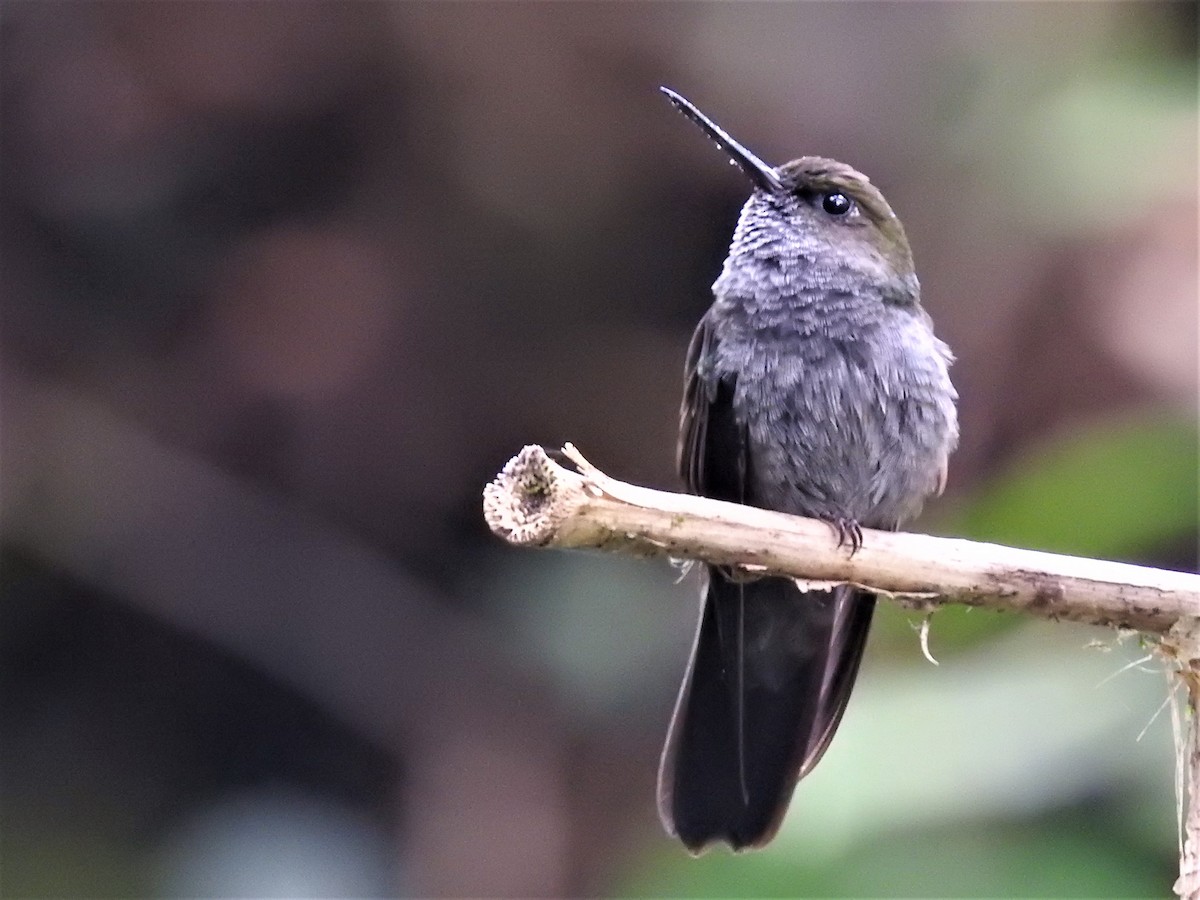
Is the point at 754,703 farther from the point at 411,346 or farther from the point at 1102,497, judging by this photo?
the point at 411,346

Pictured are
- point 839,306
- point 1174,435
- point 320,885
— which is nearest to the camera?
point 839,306

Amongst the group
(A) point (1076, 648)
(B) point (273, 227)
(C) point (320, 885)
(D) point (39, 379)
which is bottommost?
(C) point (320, 885)

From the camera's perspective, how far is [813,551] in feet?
8.11

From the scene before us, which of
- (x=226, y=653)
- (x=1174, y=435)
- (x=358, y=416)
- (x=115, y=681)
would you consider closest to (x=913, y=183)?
(x=1174, y=435)

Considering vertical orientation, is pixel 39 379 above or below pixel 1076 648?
above

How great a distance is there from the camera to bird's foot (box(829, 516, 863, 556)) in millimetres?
2543

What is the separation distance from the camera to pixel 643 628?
4672mm

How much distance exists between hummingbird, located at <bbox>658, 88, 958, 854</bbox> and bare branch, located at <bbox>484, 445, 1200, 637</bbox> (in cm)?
50

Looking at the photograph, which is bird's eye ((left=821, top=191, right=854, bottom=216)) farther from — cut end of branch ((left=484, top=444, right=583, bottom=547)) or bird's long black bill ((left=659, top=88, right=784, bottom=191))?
cut end of branch ((left=484, top=444, right=583, bottom=547))

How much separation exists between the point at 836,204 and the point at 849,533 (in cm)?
110

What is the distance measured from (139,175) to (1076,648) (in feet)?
10.7

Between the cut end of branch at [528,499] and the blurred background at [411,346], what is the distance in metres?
2.62

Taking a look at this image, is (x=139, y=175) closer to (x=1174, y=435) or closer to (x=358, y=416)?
(x=358, y=416)

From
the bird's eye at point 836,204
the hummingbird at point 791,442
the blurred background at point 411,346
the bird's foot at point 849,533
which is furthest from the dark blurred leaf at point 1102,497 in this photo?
the blurred background at point 411,346
